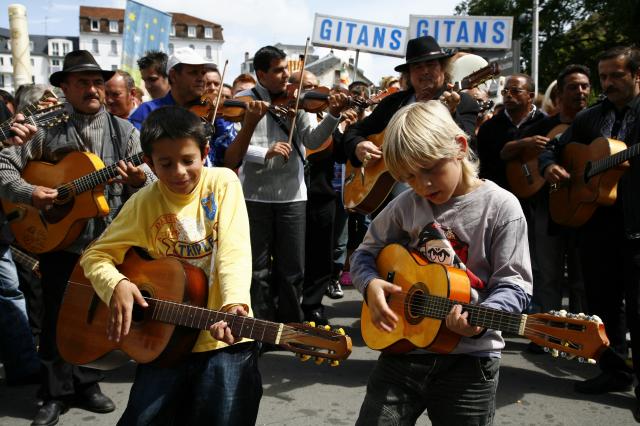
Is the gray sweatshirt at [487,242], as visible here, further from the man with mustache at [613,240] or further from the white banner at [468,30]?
the white banner at [468,30]

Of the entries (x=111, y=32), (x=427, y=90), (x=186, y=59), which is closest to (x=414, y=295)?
(x=427, y=90)

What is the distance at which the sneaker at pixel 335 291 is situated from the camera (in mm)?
7103

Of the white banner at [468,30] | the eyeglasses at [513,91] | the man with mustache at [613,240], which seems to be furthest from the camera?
the white banner at [468,30]

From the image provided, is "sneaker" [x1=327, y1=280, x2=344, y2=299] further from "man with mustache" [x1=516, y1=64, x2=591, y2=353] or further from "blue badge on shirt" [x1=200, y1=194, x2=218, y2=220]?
"blue badge on shirt" [x1=200, y1=194, x2=218, y2=220]

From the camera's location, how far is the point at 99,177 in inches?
145

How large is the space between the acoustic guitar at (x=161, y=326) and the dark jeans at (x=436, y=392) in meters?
0.33

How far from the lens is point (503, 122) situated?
5797mm

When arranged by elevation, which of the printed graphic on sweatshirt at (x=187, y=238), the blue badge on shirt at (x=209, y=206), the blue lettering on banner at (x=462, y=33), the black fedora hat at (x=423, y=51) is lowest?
the printed graphic on sweatshirt at (x=187, y=238)

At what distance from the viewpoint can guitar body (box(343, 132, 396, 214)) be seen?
14.6 ft

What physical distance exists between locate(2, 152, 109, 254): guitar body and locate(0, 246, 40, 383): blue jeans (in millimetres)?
416

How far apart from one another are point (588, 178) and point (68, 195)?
3444 millimetres

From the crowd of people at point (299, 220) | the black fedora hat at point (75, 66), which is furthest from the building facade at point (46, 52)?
the black fedora hat at point (75, 66)

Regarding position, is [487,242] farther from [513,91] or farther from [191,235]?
[513,91]

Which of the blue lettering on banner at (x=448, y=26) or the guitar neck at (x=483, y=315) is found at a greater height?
the blue lettering on banner at (x=448, y=26)
